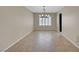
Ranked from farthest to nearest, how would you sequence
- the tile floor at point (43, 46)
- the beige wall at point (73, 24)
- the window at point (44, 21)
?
the window at point (44, 21) → the beige wall at point (73, 24) → the tile floor at point (43, 46)

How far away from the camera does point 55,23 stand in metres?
13.3

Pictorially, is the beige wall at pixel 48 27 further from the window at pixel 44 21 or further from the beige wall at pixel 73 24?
the beige wall at pixel 73 24

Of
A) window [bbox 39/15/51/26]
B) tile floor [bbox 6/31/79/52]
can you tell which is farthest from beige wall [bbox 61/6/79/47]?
window [bbox 39/15/51/26]

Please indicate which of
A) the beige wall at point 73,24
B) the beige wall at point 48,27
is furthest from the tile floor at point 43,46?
the beige wall at point 48,27

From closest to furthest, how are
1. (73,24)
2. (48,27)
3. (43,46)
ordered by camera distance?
(43,46)
(73,24)
(48,27)

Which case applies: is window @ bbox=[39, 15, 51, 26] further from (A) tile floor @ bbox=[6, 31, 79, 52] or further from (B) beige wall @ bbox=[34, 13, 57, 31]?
(A) tile floor @ bbox=[6, 31, 79, 52]

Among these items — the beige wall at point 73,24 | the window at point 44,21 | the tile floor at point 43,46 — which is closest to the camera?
the tile floor at point 43,46

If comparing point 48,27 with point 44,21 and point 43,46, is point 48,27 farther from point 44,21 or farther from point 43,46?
point 43,46

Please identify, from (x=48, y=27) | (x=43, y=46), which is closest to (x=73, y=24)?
(x=43, y=46)
